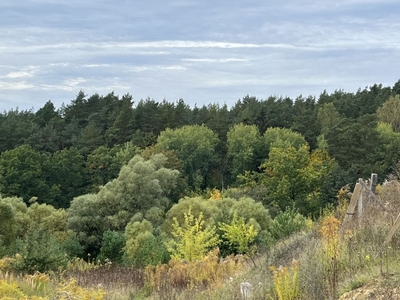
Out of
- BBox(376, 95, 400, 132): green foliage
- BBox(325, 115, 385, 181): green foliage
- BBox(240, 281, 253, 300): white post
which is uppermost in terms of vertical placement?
Answer: BBox(376, 95, 400, 132): green foliage

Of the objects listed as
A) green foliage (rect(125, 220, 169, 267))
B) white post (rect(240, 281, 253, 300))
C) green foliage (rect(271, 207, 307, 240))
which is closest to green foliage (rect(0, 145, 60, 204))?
green foliage (rect(125, 220, 169, 267))

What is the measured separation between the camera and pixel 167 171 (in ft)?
128

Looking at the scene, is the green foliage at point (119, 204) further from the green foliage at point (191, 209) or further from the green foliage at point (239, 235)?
the green foliage at point (239, 235)

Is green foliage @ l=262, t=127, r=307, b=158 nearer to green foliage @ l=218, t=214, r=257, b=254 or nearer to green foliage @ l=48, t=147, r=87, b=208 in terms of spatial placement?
green foliage @ l=48, t=147, r=87, b=208

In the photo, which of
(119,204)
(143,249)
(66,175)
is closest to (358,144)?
(119,204)

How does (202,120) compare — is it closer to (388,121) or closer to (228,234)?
(388,121)

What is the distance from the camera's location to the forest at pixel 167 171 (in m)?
21.2

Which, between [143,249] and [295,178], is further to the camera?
[295,178]

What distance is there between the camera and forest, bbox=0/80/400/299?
21.2m

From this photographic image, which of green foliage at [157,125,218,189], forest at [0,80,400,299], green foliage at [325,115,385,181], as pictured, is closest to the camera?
forest at [0,80,400,299]

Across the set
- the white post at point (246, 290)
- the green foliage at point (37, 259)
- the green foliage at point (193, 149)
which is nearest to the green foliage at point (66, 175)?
the green foliage at point (193, 149)

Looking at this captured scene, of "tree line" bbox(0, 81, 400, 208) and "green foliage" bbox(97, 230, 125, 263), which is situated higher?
"tree line" bbox(0, 81, 400, 208)

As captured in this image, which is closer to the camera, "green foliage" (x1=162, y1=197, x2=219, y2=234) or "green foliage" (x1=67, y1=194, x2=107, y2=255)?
"green foliage" (x1=162, y1=197, x2=219, y2=234)

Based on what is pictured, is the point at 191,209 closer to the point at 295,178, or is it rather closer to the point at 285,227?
the point at 285,227
